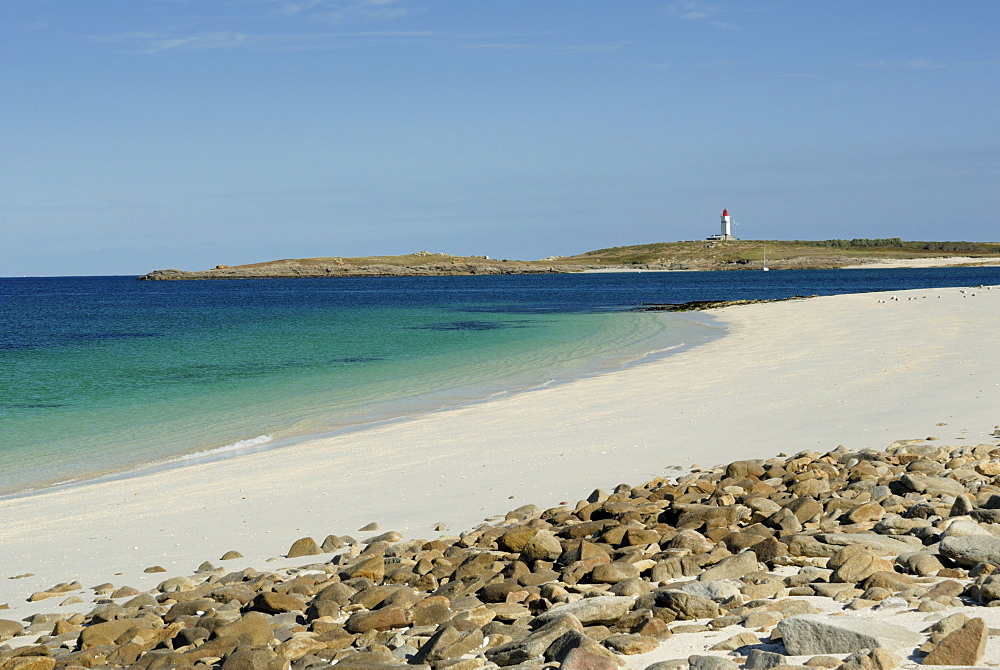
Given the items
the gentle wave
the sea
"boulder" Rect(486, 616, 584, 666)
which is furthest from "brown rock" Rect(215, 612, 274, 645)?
the gentle wave

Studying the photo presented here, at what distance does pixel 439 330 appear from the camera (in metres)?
42.3

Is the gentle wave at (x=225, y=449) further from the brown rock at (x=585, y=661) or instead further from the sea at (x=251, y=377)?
the brown rock at (x=585, y=661)

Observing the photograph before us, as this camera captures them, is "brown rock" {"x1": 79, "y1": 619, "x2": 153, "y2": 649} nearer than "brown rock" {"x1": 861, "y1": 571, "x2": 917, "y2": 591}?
No

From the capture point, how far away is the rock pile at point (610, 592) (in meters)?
4.50

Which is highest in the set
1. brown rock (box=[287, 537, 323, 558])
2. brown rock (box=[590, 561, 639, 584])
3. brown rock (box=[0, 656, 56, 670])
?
brown rock (box=[590, 561, 639, 584])

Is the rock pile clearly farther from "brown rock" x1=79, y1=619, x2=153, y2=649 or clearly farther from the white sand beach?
the white sand beach

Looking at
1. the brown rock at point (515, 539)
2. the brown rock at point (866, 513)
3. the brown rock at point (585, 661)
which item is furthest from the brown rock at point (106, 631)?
the brown rock at point (866, 513)

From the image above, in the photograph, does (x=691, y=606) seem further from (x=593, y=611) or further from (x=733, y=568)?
(x=733, y=568)

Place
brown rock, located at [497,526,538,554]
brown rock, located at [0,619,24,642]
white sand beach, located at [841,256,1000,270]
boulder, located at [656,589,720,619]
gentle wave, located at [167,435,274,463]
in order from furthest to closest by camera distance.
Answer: white sand beach, located at [841,256,1000,270] < gentle wave, located at [167,435,274,463] < brown rock, located at [497,526,538,554] < brown rock, located at [0,619,24,642] < boulder, located at [656,589,720,619]

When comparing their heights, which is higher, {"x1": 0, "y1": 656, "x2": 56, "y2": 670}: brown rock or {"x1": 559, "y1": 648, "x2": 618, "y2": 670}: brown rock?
{"x1": 559, "y1": 648, "x2": 618, "y2": 670}: brown rock

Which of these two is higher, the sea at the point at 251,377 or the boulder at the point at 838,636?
the boulder at the point at 838,636

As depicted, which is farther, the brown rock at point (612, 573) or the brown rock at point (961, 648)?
the brown rock at point (612, 573)

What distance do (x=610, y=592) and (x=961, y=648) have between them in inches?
84.3

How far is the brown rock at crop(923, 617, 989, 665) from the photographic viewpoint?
3.99m
